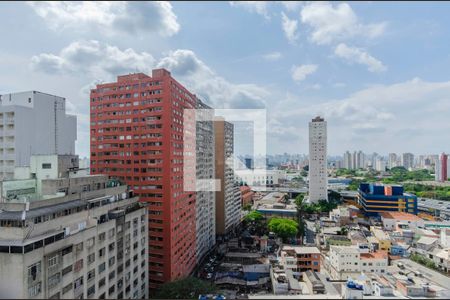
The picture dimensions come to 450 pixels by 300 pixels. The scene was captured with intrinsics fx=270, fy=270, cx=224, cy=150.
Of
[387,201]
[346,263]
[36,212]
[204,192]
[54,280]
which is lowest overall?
[346,263]

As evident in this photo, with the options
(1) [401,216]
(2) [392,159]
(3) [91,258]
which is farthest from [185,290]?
(2) [392,159]

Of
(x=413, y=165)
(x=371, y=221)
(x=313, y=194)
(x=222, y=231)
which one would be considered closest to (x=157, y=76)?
(x=222, y=231)

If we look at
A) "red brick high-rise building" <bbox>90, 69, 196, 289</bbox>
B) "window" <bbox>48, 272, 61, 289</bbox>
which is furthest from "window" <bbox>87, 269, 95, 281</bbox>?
"red brick high-rise building" <bbox>90, 69, 196, 289</bbox>

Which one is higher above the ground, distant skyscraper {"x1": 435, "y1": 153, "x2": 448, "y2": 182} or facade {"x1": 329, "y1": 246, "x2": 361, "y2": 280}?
distant skyscraper {"x1": 435, "y1": 153, "x2": 448, "y2": 182}

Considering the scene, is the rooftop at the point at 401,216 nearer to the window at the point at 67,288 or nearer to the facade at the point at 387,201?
the facade at the point at 387,201

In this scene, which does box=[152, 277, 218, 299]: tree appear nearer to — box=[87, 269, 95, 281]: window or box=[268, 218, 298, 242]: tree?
box=[87, 269, 95, 281]: window

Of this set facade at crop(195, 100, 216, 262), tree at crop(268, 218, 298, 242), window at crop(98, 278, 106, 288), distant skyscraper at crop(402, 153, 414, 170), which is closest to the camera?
window at crop(98, 278, 106, 288)

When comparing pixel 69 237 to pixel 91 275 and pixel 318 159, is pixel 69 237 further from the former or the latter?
pixel 318 159

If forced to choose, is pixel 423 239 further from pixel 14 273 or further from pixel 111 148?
pixel 14 273
